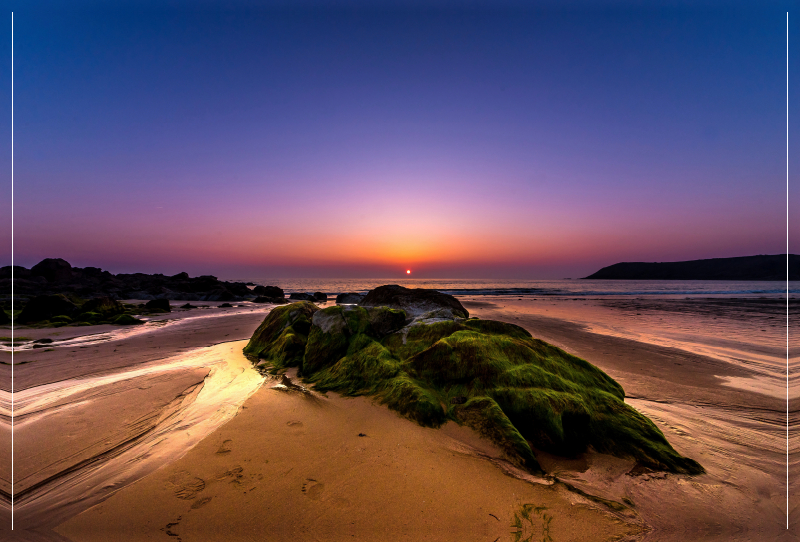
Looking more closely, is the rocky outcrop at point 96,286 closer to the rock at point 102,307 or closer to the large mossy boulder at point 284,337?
the rock at point 102,307

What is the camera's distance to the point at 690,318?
16922 millimetres

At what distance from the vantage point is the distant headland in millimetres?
122312

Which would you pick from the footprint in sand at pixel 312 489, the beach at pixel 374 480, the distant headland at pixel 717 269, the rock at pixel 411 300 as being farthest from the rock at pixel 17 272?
the distant headland at pixel 717 269

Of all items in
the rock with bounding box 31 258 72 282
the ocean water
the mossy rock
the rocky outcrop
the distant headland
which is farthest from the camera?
the distant headland

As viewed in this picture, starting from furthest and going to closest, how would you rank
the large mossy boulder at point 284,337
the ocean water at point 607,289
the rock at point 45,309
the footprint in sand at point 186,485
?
1. the ocean water at point 607,289
2. the rock at point 45,309
3. the large mossy boulder at point 284,337
4. the footprint in sand at point 186,485

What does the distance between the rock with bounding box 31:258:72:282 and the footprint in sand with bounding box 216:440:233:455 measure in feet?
189

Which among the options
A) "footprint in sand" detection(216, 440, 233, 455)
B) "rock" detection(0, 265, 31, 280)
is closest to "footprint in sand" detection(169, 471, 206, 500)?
"footprint in sand" detection(216, 440, 233, 455)

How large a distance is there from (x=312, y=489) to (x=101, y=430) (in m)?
3.11

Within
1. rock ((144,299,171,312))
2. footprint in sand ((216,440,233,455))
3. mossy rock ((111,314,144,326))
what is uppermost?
rock ((144,299,171,312))

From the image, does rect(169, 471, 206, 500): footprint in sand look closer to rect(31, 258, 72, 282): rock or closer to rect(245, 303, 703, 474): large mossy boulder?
rect(245, 303, 703, 474): large mossy boulder

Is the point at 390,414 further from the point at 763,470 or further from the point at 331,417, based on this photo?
the point at 763,470

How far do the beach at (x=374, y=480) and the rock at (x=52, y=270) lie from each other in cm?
5576

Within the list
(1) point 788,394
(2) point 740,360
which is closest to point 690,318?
(2) point 740,360

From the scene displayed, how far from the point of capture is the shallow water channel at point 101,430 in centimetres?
288
